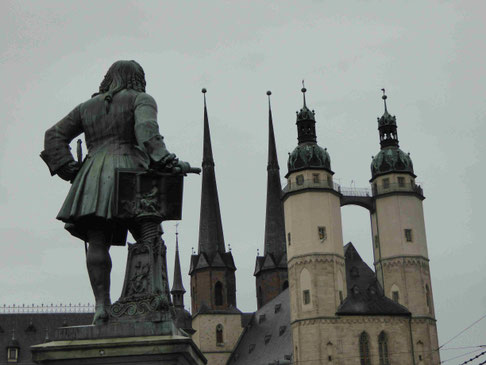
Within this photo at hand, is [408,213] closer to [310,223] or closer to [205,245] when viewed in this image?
A: [310,223]

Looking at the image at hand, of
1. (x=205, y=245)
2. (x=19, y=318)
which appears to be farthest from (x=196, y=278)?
(x=19, y=318)

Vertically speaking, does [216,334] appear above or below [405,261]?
below

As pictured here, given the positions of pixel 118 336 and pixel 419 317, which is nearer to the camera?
pixel 118 336

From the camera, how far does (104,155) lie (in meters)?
8.55

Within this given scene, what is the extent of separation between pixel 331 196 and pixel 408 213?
7.22 meters

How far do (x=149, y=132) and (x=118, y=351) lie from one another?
199 cm

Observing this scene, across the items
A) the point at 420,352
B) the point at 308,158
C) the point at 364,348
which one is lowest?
the point at 420,352

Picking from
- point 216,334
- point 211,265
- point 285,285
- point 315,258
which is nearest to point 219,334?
point 216,334

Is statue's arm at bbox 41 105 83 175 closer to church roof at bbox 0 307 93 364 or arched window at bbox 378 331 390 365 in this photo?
church roof at bbox 0 307 93 364

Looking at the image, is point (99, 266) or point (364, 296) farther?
point (364, 296)

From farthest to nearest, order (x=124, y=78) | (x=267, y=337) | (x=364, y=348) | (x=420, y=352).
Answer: (x=267, y=337), (x=420, y=352), (x=364, y=348), (x=124, y=78)

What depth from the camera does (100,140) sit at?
28.6ft

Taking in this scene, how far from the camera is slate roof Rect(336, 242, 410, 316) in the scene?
74.4m

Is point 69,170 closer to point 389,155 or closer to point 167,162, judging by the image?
point 167,162
